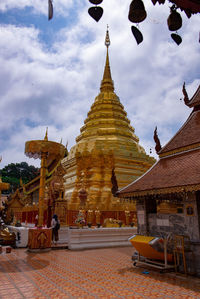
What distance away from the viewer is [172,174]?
656cm

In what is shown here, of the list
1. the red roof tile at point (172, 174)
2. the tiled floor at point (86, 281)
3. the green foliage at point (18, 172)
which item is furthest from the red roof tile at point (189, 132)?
the green foliage at point (18, 172)

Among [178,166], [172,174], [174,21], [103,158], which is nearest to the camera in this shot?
[174,21]

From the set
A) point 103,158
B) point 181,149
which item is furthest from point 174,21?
point 103,158

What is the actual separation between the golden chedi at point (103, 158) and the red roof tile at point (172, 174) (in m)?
8.15

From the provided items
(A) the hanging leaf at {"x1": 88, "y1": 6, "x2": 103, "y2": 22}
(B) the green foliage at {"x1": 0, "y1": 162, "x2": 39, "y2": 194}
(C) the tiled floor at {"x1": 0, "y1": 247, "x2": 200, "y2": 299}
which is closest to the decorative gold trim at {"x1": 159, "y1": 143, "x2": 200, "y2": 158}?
(C) the tiled floor at {"x1": 0, "y1": 247, "x2": 200, "y2": 299}

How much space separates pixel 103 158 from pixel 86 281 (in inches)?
532

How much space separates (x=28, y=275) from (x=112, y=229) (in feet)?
18.9

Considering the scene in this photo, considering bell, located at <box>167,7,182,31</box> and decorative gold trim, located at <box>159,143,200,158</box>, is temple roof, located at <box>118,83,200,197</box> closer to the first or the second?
decorative gold trim, located at <box>159,143,200,158</box>

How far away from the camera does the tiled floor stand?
167 inches

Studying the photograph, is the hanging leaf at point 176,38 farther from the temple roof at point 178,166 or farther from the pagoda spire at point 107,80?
the pagoda spire at point 107,80

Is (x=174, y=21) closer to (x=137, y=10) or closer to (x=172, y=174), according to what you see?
(x=137, y=10)

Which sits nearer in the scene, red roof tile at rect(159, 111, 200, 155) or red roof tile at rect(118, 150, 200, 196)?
red roof tile at rect(118, 150, 200, 196)

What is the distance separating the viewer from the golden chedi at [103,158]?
56.5 ft

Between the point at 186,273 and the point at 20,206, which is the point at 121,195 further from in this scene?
the point at 20,206
